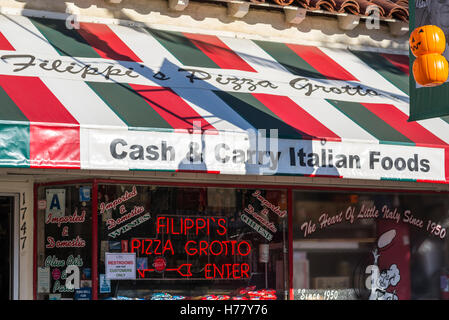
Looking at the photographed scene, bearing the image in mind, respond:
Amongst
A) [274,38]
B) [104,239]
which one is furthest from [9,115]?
[274,38]

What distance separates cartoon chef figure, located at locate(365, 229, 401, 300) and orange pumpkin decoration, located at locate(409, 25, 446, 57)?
10.4 feet

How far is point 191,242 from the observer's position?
9.66 m

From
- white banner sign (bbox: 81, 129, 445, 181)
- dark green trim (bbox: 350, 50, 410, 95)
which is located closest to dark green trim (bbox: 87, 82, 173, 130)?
white banner sign (bbox: 81, 129, 445, 181)

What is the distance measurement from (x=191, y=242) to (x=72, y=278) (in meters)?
1.42

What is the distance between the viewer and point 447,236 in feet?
36.0

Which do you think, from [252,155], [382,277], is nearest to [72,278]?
[252,155]

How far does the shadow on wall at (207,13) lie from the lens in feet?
31.6

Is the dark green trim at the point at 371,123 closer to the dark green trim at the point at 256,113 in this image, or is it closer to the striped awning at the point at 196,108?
the striped awning at the point at 196,108

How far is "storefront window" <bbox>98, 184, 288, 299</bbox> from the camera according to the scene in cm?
930

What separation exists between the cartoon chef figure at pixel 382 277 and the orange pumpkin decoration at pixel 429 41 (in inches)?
125

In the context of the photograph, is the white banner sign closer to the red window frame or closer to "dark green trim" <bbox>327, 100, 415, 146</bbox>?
"dark green trim" <bbox>327, 100, 415, 146</bbox>

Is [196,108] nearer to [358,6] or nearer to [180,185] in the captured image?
[180,185]

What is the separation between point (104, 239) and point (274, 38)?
344 centimetres
